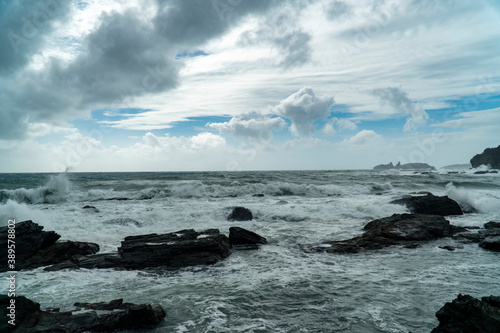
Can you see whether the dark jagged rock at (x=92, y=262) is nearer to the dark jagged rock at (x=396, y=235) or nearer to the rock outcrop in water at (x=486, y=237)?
the dark jagged rock at (x=396, y=235)

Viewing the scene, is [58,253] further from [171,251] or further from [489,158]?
[489,158]

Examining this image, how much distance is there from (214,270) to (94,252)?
5.29 metres

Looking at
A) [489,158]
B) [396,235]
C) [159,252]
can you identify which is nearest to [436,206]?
[396,235]

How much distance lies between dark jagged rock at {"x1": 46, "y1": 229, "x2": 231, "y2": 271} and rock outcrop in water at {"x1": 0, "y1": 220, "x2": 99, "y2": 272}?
72cm

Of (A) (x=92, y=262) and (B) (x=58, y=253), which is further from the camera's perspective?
(B) (x=58, y=253)

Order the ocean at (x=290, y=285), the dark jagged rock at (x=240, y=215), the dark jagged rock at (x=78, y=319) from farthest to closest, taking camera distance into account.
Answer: the dark jagged rock at (x=240, y=215)
the ocean at (x=290, y=285)
the dark jagged rock at (x=78, y=319)

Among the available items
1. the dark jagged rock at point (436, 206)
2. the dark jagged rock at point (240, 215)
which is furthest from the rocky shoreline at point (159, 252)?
the dark jagged rock at point (240, 215)

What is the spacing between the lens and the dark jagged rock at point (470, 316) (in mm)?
4371

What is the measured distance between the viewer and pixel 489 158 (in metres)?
102

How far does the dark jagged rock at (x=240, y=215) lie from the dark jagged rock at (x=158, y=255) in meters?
7.49

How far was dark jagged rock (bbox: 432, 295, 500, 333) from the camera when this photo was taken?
4.37m

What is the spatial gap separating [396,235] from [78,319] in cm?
1231

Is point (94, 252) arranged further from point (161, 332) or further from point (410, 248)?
point (410, 248)

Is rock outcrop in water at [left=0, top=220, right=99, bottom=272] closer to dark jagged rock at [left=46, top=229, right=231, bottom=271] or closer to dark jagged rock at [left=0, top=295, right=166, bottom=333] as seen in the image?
dark jagged rock at [left=46, top=229, right=231, bottom=271]
